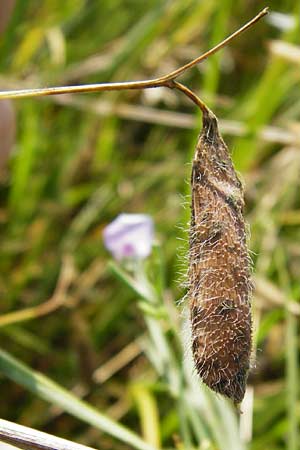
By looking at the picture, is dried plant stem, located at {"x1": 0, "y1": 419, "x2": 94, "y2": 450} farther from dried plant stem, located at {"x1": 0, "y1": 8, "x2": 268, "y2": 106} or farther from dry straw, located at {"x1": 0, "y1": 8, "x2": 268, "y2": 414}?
dried plant stem, located at {"x1": 0, "y1": 8, "x2": 268, "y2": 106}

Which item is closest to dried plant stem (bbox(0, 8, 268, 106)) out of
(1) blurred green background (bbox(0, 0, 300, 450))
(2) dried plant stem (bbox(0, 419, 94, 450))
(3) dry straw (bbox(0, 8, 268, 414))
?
(3) dry straw (bbox(0, 8, 268, 414))

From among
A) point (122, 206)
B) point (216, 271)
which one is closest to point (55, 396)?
point (216, 271)

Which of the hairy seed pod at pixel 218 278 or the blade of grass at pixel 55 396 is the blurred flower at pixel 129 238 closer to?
the blade of grass at pixel 55 396

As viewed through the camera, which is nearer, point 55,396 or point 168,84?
point 168,84

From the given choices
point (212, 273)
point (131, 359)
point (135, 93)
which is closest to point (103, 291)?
point (131, 359)

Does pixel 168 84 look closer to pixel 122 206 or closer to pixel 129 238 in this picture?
pixel 129 238
